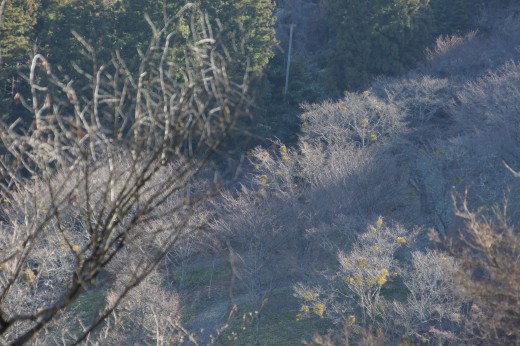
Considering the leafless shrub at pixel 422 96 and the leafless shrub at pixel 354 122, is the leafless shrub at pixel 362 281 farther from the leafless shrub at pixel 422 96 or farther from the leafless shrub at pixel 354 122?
the leafless shrub at pixel 422 96

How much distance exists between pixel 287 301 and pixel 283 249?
54.6 inches

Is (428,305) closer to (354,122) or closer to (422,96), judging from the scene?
(354,122)

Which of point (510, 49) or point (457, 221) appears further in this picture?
point (510, 49)

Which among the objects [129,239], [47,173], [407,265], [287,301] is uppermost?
[47,173]

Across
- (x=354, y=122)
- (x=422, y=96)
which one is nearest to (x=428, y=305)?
(x=354, y=122)

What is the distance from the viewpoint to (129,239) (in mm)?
3645

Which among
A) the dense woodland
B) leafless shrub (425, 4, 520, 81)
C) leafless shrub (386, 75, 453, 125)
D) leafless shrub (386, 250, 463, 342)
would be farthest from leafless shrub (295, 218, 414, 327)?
leafless shrub (425, 4, 520, 81)

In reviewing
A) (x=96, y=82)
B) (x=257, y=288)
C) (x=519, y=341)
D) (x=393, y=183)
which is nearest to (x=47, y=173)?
(x=96, y=82)

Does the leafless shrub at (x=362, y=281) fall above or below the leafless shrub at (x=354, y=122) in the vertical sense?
below

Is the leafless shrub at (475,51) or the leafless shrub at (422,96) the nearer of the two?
the leafless shrub at (422,96)

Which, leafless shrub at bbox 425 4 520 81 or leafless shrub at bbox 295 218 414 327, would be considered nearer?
leafless shrub at bbox 295 218 414 327

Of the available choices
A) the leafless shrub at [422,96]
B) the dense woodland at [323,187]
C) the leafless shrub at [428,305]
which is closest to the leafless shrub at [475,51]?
the dense woodland at [323,187]

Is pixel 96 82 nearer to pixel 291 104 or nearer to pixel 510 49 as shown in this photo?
pixel 291 104

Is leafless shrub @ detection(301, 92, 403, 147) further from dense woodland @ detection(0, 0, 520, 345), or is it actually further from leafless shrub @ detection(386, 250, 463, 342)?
leafless shrub @ detection(386, 250, 463, 342)
